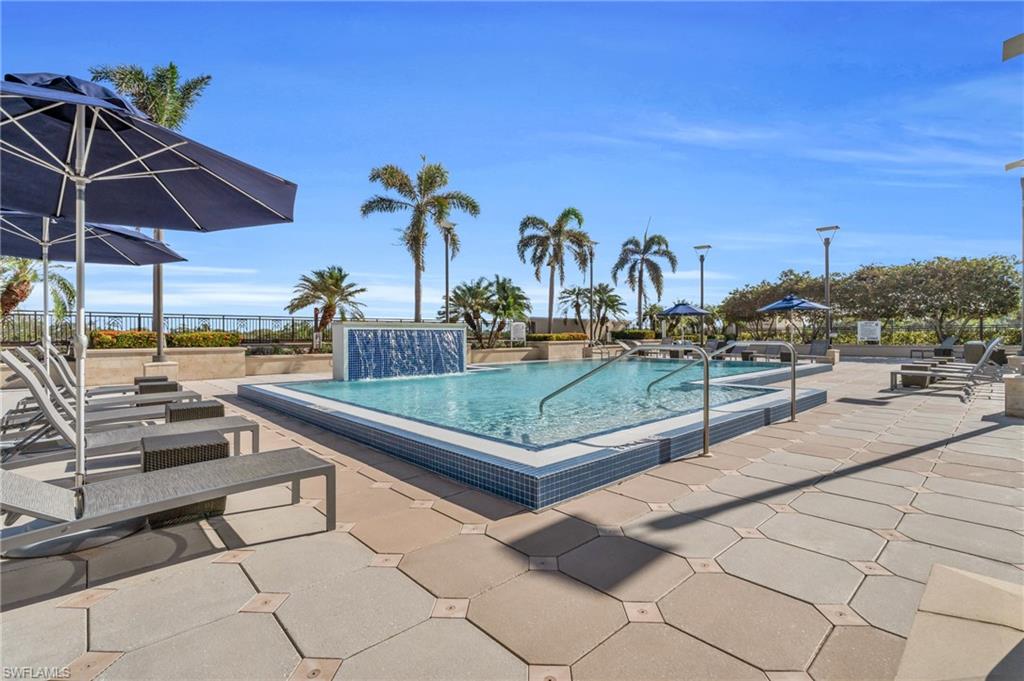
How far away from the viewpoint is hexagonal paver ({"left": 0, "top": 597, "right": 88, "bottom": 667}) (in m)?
1.74

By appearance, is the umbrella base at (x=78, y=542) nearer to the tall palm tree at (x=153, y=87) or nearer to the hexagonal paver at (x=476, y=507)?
the hexagonal paver at (x=476, y=507)

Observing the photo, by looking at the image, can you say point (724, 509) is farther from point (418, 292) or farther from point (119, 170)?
point (418, 292)

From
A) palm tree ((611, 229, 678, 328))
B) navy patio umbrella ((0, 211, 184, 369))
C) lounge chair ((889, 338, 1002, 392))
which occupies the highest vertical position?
palm tree ((611, 229, 678, 328))

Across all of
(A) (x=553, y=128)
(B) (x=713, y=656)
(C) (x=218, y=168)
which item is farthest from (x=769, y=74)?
(B) (x=713, y=656)

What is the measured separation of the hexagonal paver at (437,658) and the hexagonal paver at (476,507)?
1.15 metres

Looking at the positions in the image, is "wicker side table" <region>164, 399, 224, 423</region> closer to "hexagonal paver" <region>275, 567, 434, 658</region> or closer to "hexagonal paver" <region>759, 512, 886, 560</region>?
"hexagonal paver" <region>275, 567, 434, 658</region>

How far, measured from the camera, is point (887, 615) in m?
2.00

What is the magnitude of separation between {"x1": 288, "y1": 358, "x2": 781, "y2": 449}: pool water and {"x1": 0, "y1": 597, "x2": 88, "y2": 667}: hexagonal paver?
299cm

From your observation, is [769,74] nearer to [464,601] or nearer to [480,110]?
[480,110]

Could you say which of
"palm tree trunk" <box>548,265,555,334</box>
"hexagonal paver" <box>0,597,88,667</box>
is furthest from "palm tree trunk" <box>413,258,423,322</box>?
"hexagonal paver" <box>0,597,88,667</box>

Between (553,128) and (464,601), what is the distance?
1185 centimetres

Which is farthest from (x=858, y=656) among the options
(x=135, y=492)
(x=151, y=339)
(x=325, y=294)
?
(x=325, y=294)

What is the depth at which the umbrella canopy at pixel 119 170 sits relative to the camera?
8.82 ft

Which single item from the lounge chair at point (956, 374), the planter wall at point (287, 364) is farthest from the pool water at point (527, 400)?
the planter wall at point (287, 364)
